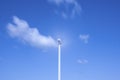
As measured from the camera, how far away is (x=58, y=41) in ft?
163

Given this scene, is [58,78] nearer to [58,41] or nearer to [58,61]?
[58,61]

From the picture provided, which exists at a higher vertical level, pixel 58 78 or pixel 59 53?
pixel 59 53

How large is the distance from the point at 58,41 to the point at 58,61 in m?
4.90

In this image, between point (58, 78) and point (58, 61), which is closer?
point (58, 78)

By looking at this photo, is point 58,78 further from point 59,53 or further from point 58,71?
point 59,53

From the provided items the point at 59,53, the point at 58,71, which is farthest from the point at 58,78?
the point at 59,53

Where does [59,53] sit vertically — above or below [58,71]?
above

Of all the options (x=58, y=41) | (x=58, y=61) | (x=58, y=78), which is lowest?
(x=58, y=78)

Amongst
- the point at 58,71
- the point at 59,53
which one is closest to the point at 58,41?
the point at 59,53

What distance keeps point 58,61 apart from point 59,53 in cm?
200

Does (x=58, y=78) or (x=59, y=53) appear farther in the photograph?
(x=59, y=53)

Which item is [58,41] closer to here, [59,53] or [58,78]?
[59,53]

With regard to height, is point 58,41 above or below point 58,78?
above

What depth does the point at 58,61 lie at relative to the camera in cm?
5003
